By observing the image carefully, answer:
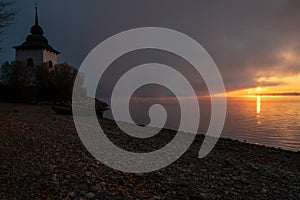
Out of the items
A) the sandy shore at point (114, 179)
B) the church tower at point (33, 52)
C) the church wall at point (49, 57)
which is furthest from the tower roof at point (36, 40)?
the sandy shore at point (114, 179)

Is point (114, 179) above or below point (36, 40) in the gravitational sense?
below

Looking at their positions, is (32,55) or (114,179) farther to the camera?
(32,55)

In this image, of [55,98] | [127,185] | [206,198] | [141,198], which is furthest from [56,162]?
[55,98]

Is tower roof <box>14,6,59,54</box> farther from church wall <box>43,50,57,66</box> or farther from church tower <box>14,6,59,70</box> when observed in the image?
church wall <box>43,50,57,66</box>

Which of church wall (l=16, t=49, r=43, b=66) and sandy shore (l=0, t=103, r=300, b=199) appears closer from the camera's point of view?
sandy shore (l=0, t=103, r=300, b=199)

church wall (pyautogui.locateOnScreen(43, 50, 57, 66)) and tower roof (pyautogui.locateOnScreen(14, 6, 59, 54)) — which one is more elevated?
tower roof (pyautogui.locateOnScreen(14, 6, 59, 54))

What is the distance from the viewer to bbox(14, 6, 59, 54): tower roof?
55.2 meters

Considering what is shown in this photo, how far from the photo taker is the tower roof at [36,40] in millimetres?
55250

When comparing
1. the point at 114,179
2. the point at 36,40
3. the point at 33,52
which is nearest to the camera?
the point at 114,179

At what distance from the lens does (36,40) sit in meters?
58.7

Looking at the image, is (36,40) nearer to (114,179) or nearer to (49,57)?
(49,57)

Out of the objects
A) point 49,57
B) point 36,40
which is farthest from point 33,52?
point 36,40

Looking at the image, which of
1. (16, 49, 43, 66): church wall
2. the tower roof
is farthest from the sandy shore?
the tower roof

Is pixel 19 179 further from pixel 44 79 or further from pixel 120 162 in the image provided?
pixel 44 79
